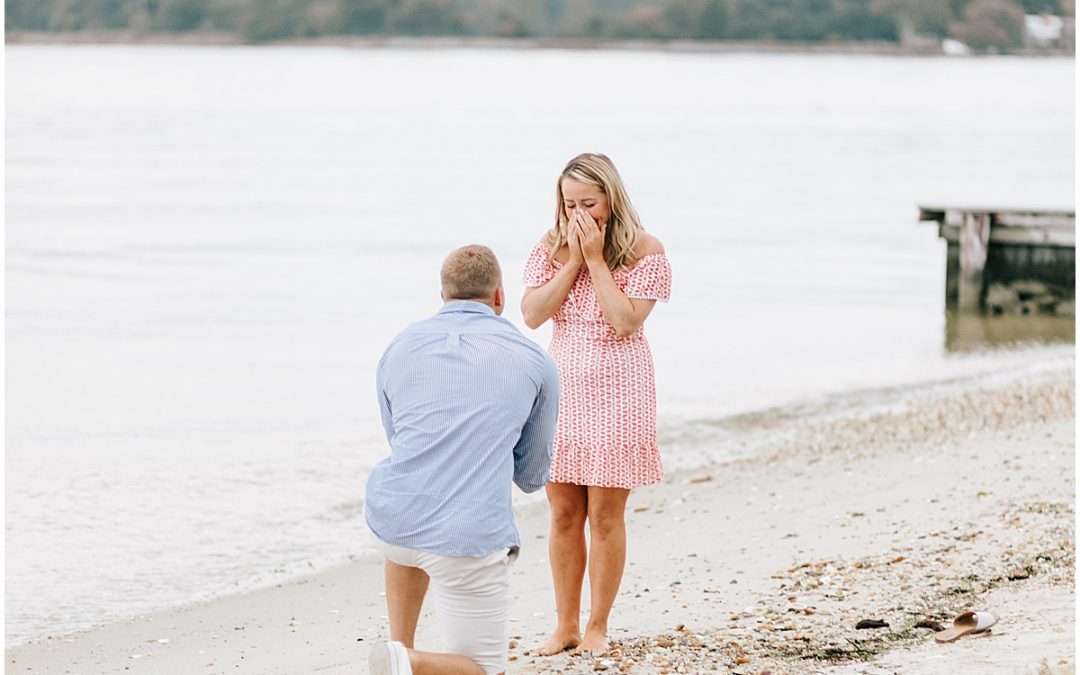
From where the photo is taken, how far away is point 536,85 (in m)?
128

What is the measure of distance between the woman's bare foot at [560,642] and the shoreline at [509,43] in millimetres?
133841

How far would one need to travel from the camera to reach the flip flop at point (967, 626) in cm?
519

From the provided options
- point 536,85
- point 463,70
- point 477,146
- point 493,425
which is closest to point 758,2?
point 536,85

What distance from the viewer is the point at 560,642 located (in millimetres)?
5336

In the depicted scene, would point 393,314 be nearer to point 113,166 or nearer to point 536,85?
point 113,166

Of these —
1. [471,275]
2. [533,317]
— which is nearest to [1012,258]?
[533,317]

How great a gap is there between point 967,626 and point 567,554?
4.68 feet

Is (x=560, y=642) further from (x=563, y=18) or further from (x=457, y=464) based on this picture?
(x=563, y=18)

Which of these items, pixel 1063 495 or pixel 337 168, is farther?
pixel 337 168

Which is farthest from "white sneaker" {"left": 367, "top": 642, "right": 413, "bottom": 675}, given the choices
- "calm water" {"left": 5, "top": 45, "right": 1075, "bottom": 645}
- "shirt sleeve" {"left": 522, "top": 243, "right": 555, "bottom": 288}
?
"calm water" {"left": 5, "top": 45, "right": 1075, "bottom": 645}

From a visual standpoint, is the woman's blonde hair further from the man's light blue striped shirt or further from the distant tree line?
the distant tree line

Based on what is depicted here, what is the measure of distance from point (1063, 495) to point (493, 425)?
165 inches

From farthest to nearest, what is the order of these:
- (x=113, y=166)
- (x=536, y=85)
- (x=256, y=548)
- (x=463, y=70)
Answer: (x=463, y=70) < (x=536, y=85) < (x=113, y=166) < (x=256, y=548)

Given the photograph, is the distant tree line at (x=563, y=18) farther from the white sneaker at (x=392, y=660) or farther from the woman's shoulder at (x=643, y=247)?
the white sneaker at (x=392, y=660)
